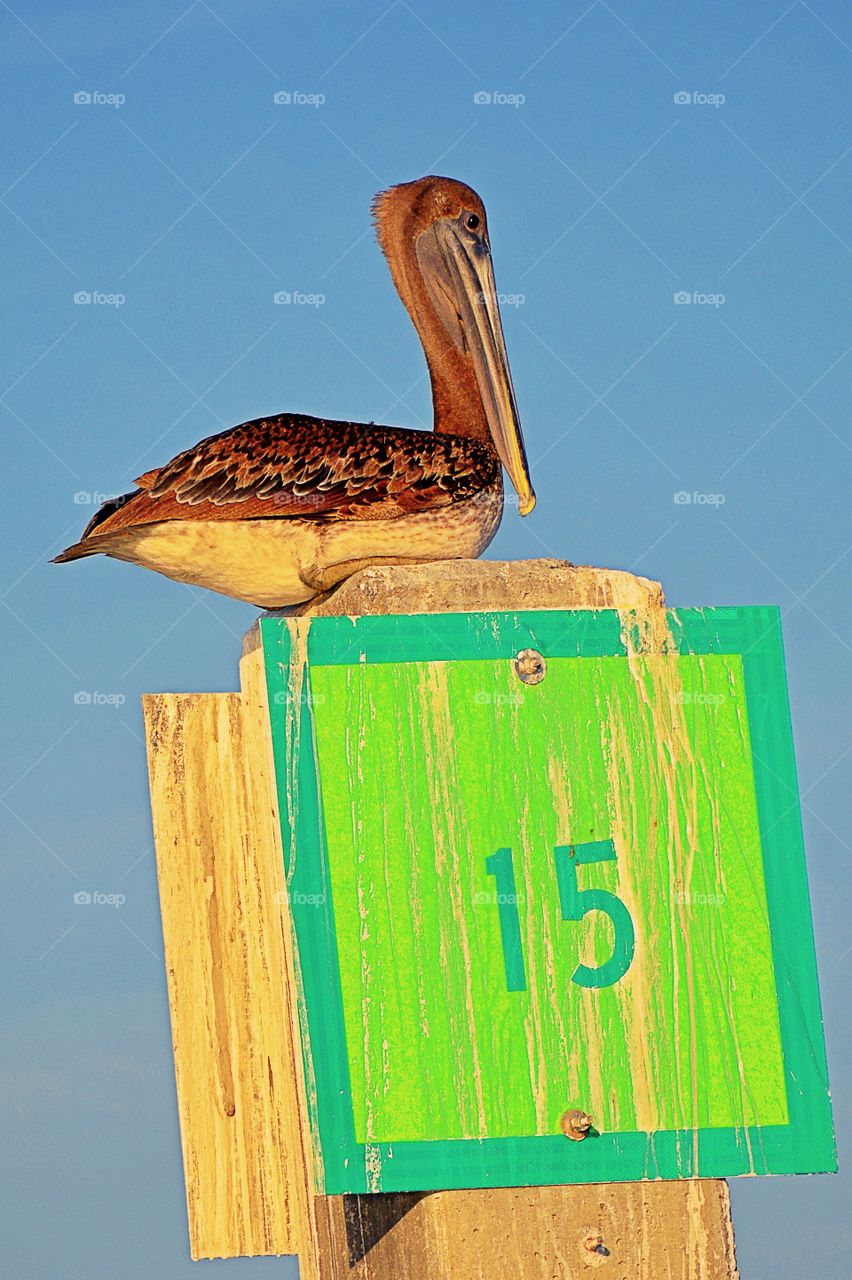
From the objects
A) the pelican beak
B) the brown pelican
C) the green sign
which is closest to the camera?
the green sign

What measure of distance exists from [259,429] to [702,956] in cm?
320

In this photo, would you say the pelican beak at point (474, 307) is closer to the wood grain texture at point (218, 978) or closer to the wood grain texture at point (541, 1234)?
the wood grain texture at point (218, 978)

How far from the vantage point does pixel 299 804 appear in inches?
111

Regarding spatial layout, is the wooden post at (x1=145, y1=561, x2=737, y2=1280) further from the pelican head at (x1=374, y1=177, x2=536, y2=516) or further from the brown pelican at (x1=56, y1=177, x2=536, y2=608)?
the pelican head at (x1=374, y1=177, x2=536, y2=516)

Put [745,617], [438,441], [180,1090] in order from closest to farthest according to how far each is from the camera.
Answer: [745,617] < [180,1090] < [438,441]

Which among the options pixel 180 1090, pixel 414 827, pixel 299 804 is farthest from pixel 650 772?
pixel 180 1090

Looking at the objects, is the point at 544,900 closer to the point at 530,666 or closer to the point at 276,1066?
the point at 530,666

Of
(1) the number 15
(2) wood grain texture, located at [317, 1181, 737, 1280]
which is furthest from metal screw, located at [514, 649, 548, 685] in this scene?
(2) wood grain texture, located at [317, 1181, 737, 1280]

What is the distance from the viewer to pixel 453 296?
227 inches

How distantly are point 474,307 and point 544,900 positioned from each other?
3.22m

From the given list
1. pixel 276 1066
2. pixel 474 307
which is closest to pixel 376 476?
pixel 474 307

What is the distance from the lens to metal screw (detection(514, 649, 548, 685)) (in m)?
2.91

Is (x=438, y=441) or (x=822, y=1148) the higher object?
(x=438, y=441)

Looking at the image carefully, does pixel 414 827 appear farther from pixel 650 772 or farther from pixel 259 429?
pixel 259 429
